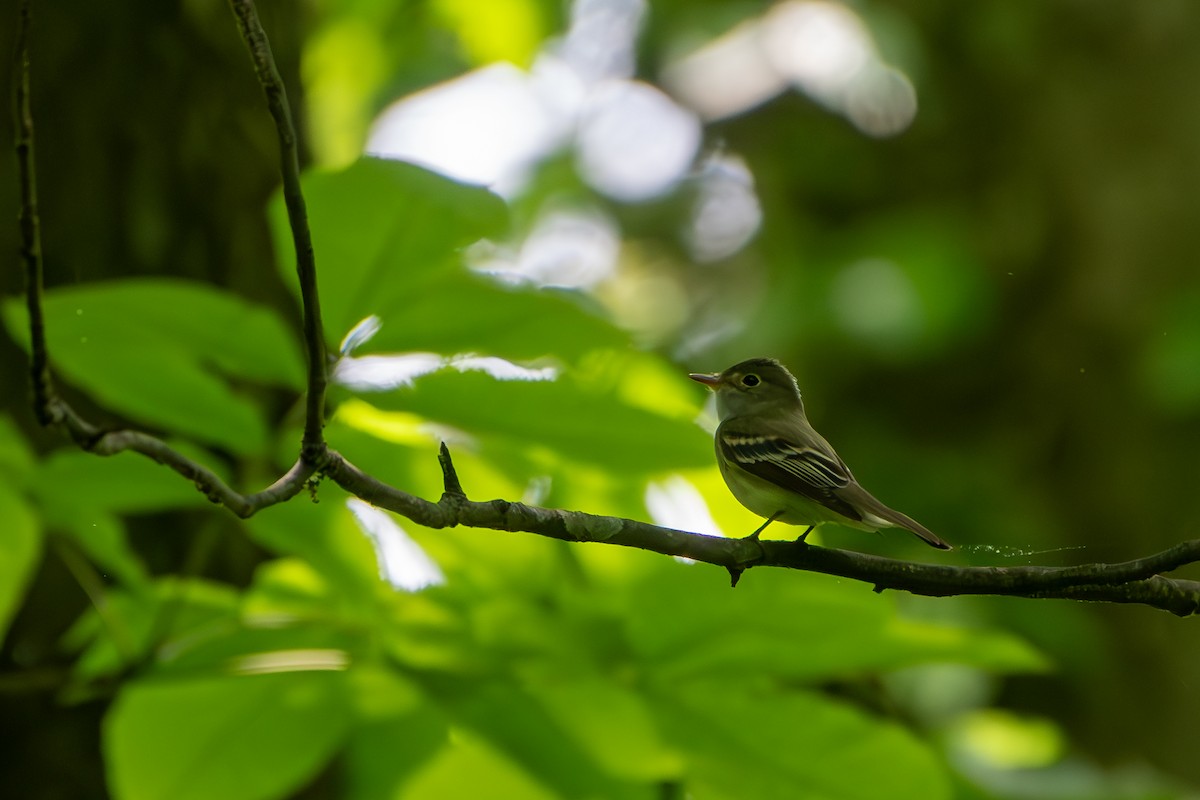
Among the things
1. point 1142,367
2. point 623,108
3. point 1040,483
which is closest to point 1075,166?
point 1142,367

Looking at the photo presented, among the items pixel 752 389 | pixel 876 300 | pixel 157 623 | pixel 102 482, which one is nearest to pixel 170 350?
pixel 102 482

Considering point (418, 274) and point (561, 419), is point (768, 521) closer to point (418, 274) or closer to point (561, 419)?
point (561, 419)

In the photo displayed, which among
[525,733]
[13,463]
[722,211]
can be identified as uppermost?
[722,211]

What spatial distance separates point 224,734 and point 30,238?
818 millimetres

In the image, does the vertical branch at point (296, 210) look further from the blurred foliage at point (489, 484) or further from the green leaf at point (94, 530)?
the green leaf at point (94, 530)

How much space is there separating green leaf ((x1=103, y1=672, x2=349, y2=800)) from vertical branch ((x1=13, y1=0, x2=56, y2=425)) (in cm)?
72

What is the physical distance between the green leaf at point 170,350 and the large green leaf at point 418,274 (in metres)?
0.10

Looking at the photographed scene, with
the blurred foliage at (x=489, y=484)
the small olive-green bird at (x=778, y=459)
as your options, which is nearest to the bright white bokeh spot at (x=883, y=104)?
the blurred foliage at (x=489, y=484)

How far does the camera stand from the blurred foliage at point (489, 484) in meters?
1.21

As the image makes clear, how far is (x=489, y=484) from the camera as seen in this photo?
1.47 meters

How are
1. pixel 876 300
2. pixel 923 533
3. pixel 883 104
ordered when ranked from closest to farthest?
pixel 923 533, pixel 876 300, pixel 883 104

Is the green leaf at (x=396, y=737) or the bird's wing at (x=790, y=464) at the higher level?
the bird's wing at (x=790, y=464)

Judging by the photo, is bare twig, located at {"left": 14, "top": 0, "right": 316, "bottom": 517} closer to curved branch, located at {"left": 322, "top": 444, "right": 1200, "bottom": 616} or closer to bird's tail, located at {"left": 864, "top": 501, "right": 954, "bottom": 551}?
curved branch, located at {"left": 322, "top": 444, "right": 1200, "bottom": 616}

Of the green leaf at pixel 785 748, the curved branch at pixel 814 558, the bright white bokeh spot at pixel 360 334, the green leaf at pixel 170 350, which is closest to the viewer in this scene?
the curved branch at pixel 814 558
